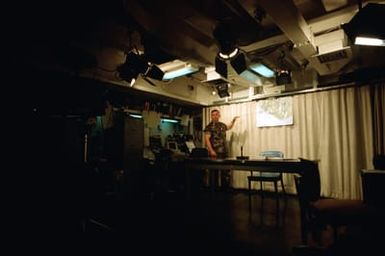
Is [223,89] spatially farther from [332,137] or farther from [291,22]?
[291,22]

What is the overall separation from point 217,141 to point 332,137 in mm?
2392

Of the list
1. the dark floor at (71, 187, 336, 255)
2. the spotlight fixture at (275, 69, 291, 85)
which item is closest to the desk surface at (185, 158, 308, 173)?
the dark floor at (71, 187, 336, 255)

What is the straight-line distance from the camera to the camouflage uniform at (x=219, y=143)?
5.58 meters

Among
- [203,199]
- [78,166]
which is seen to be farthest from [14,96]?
[203,199]


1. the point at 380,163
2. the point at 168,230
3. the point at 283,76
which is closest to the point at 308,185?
the point at 380,163

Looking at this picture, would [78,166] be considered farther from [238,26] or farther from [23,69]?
[238,26]

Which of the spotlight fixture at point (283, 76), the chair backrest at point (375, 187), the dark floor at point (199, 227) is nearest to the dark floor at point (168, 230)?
the dark floor at point (199, 227)

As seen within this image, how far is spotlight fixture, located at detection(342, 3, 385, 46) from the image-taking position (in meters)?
2.14

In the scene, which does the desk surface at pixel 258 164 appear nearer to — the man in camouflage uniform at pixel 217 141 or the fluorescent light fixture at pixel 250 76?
the man in camouflage uniform at pixel 217 141

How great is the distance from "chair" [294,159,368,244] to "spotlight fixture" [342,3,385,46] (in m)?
1.36

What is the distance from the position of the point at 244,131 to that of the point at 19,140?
15.3ft

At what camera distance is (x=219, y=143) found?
18.3 ft

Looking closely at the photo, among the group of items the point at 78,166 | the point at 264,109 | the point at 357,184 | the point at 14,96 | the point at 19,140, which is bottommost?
the point at 357,184

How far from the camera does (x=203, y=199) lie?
4.49 meters
